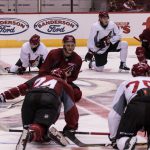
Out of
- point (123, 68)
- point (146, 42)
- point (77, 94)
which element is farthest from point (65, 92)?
point (123, 68)

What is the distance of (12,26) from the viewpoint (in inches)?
609

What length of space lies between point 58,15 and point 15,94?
8.24 meters

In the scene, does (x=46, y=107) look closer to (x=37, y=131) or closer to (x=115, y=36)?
(x=37, y=131)

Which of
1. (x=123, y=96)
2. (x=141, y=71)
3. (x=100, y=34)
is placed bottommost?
(x=100, y=34)

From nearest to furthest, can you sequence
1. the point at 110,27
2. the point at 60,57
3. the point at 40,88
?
the point at 40,88
the point at 60,57
the point at 110,27

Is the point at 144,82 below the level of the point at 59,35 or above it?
above

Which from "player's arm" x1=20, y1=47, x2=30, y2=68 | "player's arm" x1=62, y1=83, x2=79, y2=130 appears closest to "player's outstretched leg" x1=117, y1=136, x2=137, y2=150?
"player's arm" x1=62, y1=83, x2=79, y2=130

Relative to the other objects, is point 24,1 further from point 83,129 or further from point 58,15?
point 83,129

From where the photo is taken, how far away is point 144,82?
5.20m

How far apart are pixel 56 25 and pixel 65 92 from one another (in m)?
10.0

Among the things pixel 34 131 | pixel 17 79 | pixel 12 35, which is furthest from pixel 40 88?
pixel 12 35

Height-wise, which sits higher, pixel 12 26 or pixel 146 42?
pixel 146 42

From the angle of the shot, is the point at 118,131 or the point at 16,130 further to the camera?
the point at 16,130

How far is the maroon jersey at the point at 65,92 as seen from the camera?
572 centimetres
